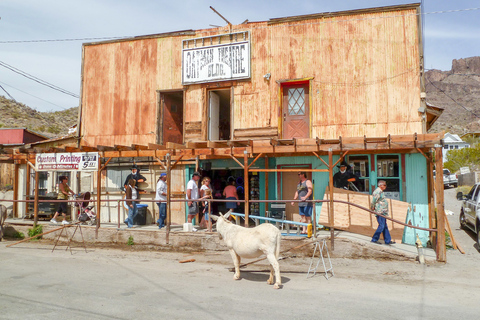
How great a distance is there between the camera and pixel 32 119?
1737 inches

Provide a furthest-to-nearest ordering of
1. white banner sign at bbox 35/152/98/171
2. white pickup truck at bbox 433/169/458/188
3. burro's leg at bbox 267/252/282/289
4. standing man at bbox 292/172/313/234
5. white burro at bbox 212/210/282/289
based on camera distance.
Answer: white pickup truck at bbox 433/169/458/188, white banner sign at bbox 35/152/98/171, standing man at bbox 292/172/313/234, white burro at bbox 212/210/282/289, burro's leg at bbox 267/252/282/289

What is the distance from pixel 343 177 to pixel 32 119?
42709 mm

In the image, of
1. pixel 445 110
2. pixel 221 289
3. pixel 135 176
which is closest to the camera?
pixel 221 289

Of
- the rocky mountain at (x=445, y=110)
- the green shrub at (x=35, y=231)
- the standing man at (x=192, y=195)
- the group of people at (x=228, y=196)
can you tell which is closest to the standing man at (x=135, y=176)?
the group of people at (x=228, y=196)

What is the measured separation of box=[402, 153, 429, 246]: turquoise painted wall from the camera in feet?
36.9

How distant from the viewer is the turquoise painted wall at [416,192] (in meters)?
11.3

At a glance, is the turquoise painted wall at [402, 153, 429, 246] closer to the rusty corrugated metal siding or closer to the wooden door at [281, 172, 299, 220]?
the rusty corrugated metal siding

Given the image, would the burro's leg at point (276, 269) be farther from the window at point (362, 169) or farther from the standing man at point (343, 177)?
the window at point (362, 169)

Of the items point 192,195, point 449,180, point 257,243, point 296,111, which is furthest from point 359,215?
point 449,180

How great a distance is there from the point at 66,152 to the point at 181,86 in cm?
496

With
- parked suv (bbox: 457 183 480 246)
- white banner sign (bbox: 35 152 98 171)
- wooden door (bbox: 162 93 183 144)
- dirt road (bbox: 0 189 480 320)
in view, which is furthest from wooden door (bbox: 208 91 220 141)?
parked suv (bbox: 457 183 480 246)

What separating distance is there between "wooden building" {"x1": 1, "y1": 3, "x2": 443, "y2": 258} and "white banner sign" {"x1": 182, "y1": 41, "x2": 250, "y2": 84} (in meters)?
0.04

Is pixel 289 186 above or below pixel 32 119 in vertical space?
below

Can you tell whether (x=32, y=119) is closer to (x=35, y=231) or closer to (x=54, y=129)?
(x=54, y=129)
